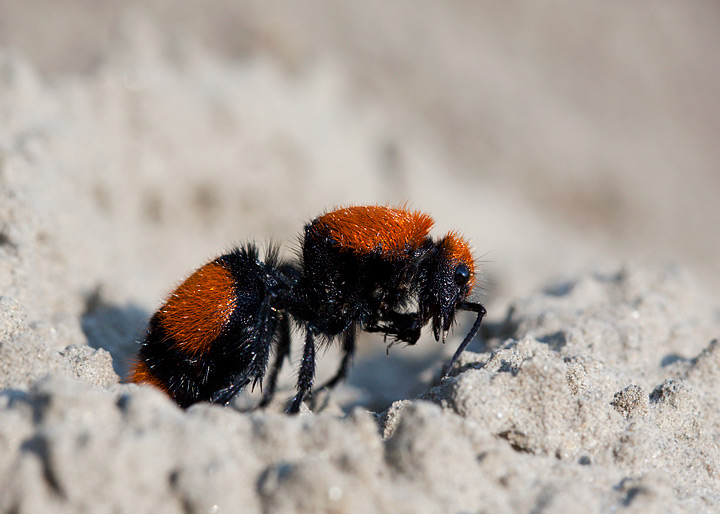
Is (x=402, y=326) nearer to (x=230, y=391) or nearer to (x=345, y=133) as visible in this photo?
(x=230, y=391)

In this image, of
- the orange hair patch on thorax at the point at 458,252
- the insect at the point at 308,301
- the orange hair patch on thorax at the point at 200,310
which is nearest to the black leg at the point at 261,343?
the insect at the point at 308,301

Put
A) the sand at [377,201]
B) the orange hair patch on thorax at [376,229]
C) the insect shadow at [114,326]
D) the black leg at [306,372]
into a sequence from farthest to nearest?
the insect shadow at [114,326], the orange hair patch on thorax at [376,229], the black leg at [306,372], the sand at [377,201]

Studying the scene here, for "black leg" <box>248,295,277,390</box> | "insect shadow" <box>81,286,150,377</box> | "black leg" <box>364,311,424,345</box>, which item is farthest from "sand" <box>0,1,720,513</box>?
"black leg" <box>248,295,277,390</box>

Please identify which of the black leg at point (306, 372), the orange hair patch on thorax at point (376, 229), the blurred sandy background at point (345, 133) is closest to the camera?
the black leg at point (306, 372)

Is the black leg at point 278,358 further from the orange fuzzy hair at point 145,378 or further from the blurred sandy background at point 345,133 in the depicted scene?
the blurred sandy background at point 345,133

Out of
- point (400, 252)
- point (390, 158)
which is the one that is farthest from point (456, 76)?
point (400, 252)

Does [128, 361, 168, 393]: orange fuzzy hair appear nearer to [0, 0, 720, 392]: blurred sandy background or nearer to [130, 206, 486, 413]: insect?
[130, 206, 486, 413]: insect
